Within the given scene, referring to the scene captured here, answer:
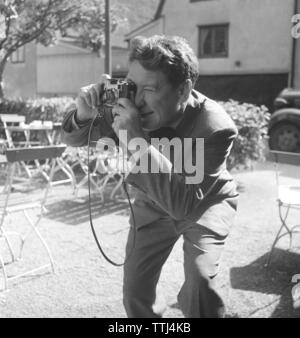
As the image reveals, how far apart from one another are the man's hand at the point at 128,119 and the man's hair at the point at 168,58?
180 mm

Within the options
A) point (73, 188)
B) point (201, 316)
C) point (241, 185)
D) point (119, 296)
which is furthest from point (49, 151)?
point (241, 185)

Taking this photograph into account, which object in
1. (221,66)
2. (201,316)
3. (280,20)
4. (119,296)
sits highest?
(280,20)

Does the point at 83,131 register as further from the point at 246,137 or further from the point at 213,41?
the point at 213,41

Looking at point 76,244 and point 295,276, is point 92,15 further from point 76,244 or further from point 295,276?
point 295,276

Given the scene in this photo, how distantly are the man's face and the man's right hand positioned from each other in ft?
0.70

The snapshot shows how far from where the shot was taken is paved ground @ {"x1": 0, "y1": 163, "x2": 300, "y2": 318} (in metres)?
3.11

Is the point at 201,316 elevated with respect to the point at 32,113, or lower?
lower

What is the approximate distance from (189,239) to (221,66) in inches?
683

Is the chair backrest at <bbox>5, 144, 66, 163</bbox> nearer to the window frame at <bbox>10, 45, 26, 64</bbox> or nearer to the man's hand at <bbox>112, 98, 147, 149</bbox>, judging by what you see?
the man's hand at <bbox>112, 98, 147, 149</bbox>

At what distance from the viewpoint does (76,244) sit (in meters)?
4.39

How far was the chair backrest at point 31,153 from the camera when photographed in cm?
308

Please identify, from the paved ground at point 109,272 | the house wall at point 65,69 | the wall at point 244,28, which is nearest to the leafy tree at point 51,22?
the paved ground at point 109,272

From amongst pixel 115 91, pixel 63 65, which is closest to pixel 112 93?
pixel 115 91

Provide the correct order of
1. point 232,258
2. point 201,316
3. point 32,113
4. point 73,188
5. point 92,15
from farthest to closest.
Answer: point 92,15 → point 32,113 → point 73,188 → point 232,258 → point 201,316
